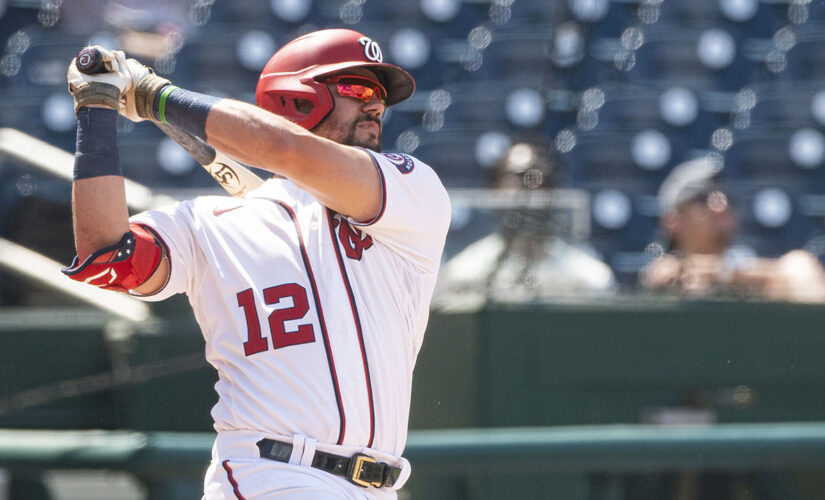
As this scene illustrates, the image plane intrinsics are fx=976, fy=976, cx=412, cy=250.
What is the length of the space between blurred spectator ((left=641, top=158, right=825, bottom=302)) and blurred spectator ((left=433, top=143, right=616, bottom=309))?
0.80 feet

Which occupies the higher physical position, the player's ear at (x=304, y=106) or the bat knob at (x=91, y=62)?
the bat knob at (x=91, y=62)

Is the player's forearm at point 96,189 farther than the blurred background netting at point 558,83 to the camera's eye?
No

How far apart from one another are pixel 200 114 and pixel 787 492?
2335 mm

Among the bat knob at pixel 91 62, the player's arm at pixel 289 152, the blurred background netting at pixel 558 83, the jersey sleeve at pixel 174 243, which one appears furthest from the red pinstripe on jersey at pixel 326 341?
the blurred background netting at pixel 558 83

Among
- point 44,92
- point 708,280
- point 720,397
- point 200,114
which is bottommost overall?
point 720,397

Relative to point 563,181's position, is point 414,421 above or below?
below

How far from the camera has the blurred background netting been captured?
5387mm

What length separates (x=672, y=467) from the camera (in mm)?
2855

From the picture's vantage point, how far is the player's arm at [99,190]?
5.74ft

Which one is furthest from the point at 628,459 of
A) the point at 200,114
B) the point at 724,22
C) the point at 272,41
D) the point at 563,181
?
the point at 724,22

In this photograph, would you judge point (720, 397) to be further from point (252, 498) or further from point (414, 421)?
point (252, 498)

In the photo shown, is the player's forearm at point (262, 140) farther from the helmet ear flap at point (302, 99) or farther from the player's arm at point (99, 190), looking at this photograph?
the helmet ear flap at point (302, 99)

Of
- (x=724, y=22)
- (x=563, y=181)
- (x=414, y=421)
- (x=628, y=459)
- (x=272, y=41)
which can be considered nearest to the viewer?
(x=628, y=459)

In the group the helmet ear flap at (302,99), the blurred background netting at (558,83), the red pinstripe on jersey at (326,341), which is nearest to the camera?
the red pinstripe on jersey at (326,341)
